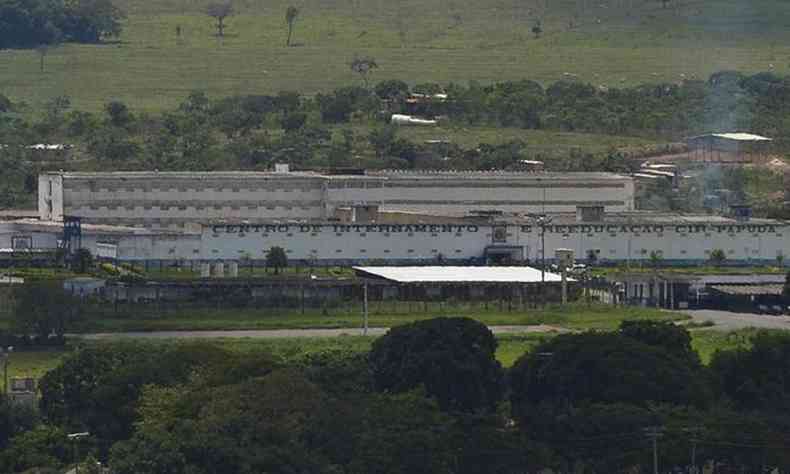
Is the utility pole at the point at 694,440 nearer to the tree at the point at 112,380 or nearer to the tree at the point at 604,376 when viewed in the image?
the tree at the point at 604,376

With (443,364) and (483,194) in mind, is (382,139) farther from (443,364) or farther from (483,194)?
(443,364)

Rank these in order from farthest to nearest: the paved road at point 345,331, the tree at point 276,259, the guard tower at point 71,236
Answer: the guard tower at point 71,236 → the tree at point 276,259 → the paved road at point 345,331

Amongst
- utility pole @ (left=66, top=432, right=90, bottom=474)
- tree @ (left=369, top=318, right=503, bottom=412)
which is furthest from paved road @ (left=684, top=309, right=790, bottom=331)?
utility pole @ (left=66, top=432, right=90, bottom=474)

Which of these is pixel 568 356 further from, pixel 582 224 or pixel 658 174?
pixel 658 174

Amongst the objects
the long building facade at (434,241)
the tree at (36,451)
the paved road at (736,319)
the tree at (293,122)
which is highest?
the tree at (293,122)

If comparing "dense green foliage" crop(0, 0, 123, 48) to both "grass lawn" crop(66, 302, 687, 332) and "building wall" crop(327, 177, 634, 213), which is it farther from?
"grass lawn" crop(66, 302, 687, 332)

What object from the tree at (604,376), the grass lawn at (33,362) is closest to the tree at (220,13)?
the grass lawn at (33,362)
